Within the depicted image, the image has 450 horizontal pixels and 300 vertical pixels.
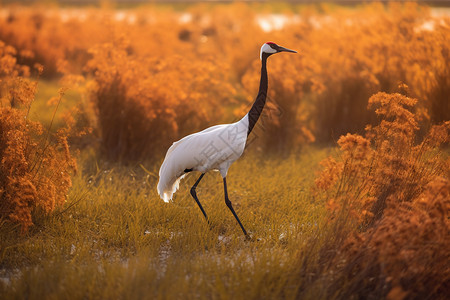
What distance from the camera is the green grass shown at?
321 cm

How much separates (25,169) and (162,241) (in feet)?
4.40

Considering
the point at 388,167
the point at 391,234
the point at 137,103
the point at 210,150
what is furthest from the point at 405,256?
the point at 137,103

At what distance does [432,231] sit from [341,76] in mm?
4881

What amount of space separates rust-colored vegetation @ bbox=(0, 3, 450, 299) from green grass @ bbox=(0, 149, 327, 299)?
21 millimetres

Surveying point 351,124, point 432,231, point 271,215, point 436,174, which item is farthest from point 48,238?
point 351,124

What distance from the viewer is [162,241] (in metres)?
4.17

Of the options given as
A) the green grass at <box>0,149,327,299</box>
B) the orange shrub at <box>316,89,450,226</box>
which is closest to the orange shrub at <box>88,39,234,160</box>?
the green grass at <box>0,149,327,299</box>

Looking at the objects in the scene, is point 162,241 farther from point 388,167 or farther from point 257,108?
point 388,167

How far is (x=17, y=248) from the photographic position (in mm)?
3889

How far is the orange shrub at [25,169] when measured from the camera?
3.84 metres

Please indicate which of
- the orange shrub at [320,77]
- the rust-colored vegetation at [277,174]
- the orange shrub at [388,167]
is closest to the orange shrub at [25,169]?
the rust-colored vegetation at [277,174]

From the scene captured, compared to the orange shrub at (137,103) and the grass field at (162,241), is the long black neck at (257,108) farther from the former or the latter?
the orange shrub at (137,103)

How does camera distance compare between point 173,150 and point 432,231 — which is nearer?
point 432,231

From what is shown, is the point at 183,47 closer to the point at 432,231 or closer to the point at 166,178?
the point at 166,178
